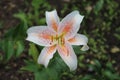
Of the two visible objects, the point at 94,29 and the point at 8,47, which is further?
the point at 94,29

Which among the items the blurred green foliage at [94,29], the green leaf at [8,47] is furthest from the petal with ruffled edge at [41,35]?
the blurred green foliage at [94,29]

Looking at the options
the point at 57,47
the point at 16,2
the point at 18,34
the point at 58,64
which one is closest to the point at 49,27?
the point at 57,47

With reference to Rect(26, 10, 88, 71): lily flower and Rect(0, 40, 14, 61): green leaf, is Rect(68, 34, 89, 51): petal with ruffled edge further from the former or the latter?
Rect(0, 40, 14, 61): green leaf

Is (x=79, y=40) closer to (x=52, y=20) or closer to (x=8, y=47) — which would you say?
(x=52, y=20)

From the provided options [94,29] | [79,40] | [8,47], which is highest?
[79,40]

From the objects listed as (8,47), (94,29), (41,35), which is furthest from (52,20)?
(94,29)

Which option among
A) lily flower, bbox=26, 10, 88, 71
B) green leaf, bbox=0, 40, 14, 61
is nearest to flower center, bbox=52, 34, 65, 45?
lily flower, bbox=26, 10, 88, 71

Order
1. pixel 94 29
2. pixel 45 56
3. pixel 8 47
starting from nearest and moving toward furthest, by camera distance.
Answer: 1. pixel 45 56
2. pixel 8 47
3. pixel 94 29
